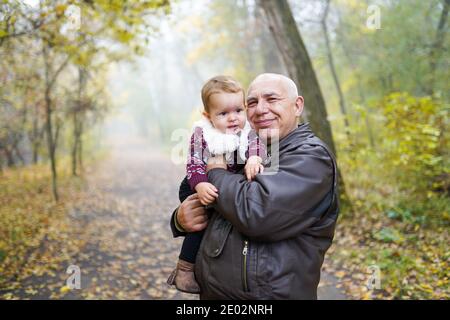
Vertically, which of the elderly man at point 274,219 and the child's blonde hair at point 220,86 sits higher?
the child's blonde hair at point 220,86

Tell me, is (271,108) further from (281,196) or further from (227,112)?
(281,196)

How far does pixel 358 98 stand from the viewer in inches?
543

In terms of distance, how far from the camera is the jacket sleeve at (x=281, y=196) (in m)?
1.74

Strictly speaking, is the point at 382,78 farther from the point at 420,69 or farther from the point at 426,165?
the point at 426,165

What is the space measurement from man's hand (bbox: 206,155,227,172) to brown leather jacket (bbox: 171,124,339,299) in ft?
0.23

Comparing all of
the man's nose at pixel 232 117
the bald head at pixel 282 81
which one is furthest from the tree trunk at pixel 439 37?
the man's nose at pixel 232 117

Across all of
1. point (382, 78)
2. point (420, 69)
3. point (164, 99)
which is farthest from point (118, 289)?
point (164, 99)

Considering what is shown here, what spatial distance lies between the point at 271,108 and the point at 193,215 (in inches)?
29.8

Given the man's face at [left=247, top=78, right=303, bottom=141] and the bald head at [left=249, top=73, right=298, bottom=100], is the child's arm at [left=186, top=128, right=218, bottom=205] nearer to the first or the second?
the man's face at [left=247, top=78, right=303, bottom=141]

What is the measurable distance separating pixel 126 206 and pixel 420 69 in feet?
27.6

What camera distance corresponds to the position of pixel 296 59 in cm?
634

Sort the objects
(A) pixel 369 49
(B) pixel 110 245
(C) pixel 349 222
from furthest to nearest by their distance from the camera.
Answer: (A) pixel 369 49 → (B) pixel 110 245 → (C) pixel 349 222

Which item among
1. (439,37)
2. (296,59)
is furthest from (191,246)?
(439,37)

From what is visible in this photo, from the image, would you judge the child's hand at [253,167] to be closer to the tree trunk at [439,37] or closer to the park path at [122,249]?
the park path at [122,249]
